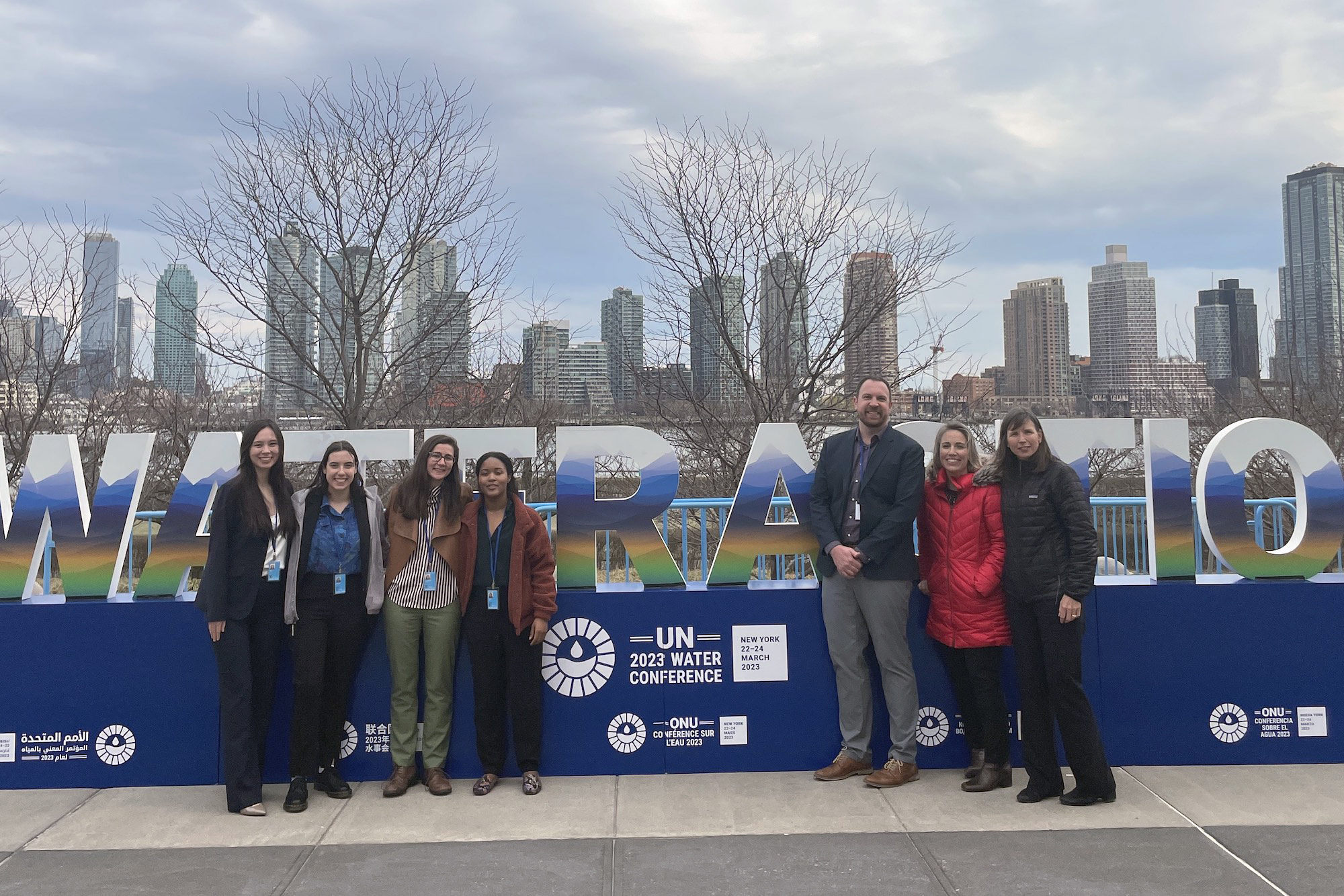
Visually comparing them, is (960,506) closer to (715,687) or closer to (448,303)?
(715,687)

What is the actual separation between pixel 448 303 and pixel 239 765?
7310mm

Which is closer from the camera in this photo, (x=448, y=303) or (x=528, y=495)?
(x=528, y=495)

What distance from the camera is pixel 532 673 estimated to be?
16.8ft

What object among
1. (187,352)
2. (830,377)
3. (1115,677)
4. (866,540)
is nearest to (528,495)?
(830,377)

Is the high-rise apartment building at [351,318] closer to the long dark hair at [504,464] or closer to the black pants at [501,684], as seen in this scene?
the long dark hair at [504,464]

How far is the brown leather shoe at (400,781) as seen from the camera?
16.2 feet

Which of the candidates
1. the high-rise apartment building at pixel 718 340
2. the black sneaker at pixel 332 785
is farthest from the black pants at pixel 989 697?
the high-rise apartment building at pixel 718 340

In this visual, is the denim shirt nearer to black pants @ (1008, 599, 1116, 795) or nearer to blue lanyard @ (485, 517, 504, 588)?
blue lanyard @ (485, 517, 504, 588)

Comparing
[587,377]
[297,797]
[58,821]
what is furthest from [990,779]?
[587,377]

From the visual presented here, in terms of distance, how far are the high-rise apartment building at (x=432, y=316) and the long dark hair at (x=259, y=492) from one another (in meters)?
6.07

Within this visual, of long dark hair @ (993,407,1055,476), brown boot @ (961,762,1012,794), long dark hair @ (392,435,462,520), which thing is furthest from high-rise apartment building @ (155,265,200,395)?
brown boot @ (961,762,1012,794)

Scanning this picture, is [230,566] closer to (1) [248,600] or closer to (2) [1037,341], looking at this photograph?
(1) [248,600]

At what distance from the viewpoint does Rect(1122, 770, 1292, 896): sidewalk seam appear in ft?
12.2

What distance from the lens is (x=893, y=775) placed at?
501 cm
